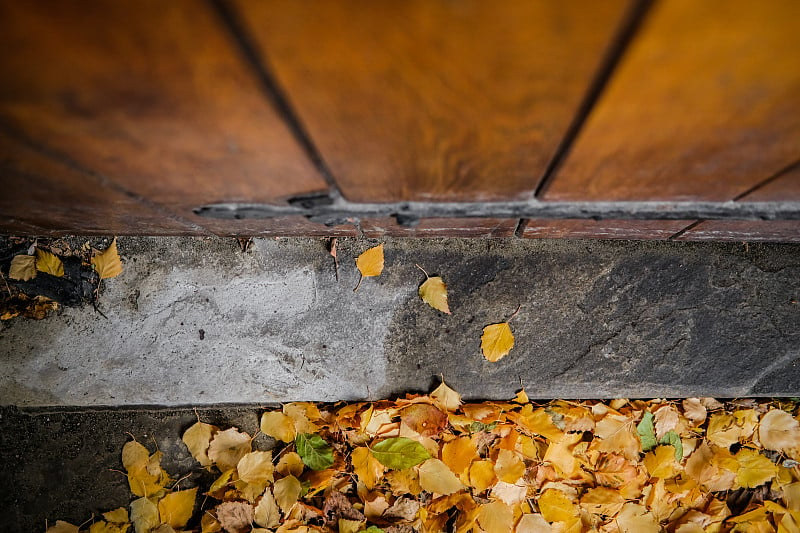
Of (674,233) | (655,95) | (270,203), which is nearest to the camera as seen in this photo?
(655,95)

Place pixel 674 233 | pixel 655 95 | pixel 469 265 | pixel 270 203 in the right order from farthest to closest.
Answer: pixel 469 265 < pixel 674 233 < pixel 270 203 < pixel 655 95

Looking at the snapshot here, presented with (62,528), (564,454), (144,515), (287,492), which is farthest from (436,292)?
(62,528)

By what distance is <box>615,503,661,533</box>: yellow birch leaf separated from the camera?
168 centimetres

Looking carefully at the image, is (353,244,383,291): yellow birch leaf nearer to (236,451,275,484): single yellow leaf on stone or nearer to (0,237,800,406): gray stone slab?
(0,237,800,406): gray stone slab

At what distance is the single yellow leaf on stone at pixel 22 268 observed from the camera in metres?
1.52

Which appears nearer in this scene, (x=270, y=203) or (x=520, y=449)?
(x=270, y=203)

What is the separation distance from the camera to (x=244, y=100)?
76 centimetres

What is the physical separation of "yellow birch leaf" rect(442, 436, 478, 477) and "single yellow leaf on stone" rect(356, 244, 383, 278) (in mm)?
720

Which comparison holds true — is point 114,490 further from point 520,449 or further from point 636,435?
point 636,435

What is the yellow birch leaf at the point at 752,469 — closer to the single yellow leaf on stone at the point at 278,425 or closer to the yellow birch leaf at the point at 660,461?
the yellow birch leaf at the point at 660,461

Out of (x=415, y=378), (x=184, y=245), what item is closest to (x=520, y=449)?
(x=415, y=378)

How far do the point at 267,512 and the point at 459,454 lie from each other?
2.50 ft

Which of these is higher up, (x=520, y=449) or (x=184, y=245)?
(x=184, y=245)

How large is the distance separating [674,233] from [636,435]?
0.83 meters
